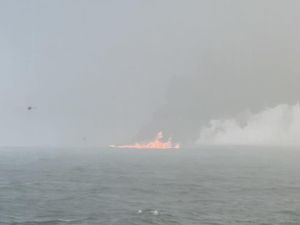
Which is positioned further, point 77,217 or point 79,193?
point 79,193

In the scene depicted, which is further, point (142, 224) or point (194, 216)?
point (194, 216)

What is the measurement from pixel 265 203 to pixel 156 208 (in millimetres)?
32933

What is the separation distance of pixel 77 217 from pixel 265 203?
5558 cm

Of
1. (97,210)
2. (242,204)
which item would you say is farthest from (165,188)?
(97,210)

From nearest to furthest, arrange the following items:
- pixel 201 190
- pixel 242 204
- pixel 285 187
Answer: pixel 242 204, pixel 201 190, pixel 285 187

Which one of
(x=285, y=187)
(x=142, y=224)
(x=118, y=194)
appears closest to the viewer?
(x=142, y=224)

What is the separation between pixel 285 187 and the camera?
18462cm

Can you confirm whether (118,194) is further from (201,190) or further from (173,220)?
(173,220)

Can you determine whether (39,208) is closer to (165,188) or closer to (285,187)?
(165,188)

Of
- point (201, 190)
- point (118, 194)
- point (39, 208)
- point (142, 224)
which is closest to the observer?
point (142, 224)

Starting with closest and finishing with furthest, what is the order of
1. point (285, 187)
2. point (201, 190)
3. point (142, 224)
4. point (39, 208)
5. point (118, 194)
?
point (142, 224), point (39, 208), point (118, 194), point (201, 190), point (285, 187)

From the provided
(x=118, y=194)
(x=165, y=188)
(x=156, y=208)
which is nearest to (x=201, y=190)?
(x=165, y=188)

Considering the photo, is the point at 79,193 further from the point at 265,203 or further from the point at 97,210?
the point at 265,203

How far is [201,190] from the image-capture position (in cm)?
17238
